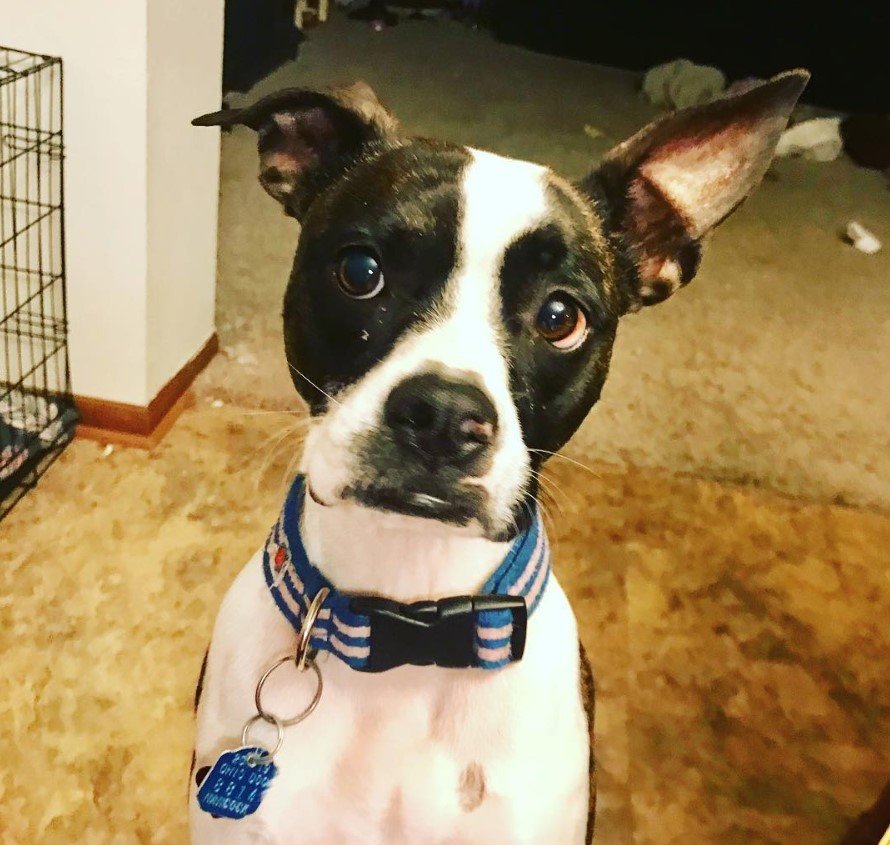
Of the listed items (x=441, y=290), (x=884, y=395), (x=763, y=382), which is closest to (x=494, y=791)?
(x=441, y=290)

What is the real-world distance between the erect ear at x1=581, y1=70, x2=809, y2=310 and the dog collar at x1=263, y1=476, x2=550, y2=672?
0.52m

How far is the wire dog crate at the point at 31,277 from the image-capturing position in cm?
238

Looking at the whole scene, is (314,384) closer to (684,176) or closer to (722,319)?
(684,176)

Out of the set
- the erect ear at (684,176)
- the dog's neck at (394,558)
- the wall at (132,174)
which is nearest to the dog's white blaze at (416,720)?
the dog's neck at (394,558)

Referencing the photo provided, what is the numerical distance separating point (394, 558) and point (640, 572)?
5.21 feet

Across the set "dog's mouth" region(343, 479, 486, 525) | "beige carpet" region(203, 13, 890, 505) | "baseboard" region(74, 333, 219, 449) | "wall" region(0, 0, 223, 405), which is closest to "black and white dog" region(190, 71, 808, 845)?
"dog's mouth" region(343, 479, 486, 525)

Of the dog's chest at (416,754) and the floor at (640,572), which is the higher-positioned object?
the dog's chest at (416,754)

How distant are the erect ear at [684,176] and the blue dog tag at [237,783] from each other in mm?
886

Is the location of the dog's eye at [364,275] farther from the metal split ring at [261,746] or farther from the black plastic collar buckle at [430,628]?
the metal split ring at [261,746]

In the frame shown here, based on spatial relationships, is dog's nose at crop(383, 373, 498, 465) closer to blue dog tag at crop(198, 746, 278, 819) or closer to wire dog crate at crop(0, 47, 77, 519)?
blue dog tag at crop(198, 746, 278, 819)

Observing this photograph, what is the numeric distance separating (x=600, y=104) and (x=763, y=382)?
371cm

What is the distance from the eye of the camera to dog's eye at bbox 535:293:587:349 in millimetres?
1270

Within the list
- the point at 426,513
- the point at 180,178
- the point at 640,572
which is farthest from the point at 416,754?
the point at 180,178

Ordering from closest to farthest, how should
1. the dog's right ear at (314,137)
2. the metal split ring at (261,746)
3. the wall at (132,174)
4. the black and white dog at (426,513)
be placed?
the black and white dog at (426,513)
the metal split ring at (261,746)
the dog's right ear at (314,137)
the wall at (132,174)
